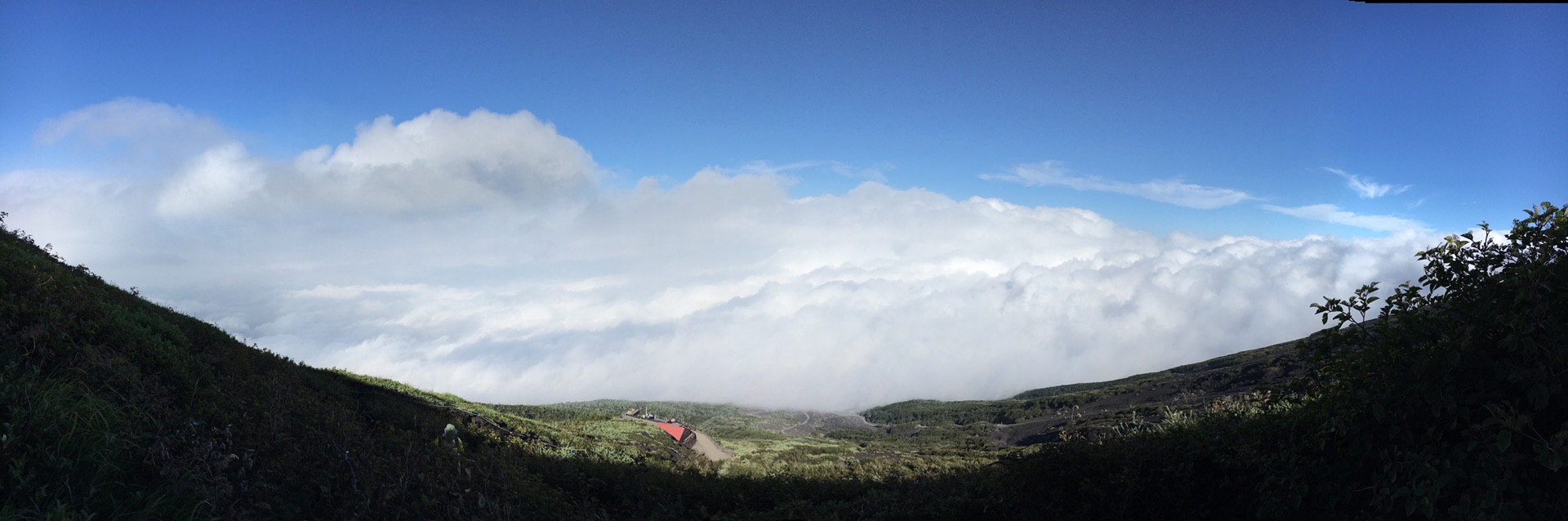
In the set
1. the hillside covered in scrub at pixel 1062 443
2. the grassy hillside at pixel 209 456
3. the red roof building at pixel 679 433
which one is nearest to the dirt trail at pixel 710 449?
the red roof building at pixel 679 433

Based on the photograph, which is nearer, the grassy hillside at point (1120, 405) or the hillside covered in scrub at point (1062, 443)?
the hillside covered in scrub at point (1062, 443)

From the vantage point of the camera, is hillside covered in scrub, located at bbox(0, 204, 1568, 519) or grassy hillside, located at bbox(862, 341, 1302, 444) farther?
grassy hillside, located at bbox(862, 341, 1302, 444)

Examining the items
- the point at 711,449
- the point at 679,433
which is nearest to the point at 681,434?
the point at 679,433

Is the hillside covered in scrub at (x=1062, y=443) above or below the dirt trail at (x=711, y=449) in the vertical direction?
above

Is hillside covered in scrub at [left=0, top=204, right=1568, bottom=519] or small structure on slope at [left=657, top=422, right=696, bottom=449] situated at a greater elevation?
hillside covered in scrub at [left=0, top=204, right=1568, bottom=519]

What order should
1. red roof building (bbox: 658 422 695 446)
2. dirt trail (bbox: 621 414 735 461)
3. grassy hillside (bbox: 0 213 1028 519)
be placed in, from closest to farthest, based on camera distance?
grassy hillside (bbox: 0 213 1028 519), dirt trail (bbox: 621 414 735 461), red roof building (bbox: 658 422 695 446)

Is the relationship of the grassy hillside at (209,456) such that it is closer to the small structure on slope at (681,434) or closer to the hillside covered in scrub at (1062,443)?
the hillside covered in scrub at (1062,443)

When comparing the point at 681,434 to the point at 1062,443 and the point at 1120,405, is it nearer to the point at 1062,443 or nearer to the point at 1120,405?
the point at 1062,443

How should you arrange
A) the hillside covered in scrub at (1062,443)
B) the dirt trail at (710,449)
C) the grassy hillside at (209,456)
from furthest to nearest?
the dirt trail at (710,449) → the grassy hillside at (209,456) → the hillside covered in scrub at (1062,443)

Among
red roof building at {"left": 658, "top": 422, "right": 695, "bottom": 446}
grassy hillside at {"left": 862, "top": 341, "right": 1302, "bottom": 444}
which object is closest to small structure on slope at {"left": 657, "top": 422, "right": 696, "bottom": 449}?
red roof building at {"left": 658, "top": 422, "right": 695, "bottom": 446}

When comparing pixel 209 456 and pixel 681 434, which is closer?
pixel 209 456

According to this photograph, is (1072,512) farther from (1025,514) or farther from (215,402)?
(215,402)

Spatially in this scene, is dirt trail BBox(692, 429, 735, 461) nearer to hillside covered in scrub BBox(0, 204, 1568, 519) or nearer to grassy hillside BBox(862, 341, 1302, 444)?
grassy hillside BBox(862, 341, 1302, 444)

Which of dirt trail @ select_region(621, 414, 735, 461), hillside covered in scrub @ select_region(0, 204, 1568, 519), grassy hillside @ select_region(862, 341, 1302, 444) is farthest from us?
dirt trail @ select_region(621, 414, 735, 461)
